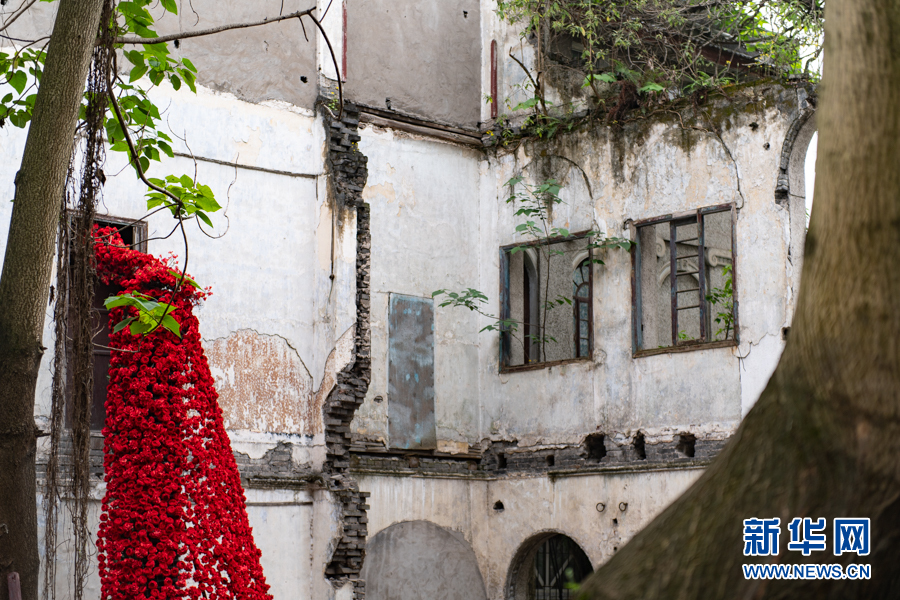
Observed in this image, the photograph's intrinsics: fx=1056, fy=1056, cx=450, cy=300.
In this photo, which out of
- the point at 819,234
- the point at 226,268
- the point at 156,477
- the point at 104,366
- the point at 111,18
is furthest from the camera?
the point at 226,268

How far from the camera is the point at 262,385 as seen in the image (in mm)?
10562

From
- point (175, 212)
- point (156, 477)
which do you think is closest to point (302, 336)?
point (156, 477)

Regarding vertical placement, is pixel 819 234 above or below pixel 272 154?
below

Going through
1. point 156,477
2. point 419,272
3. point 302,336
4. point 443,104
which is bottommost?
point 156,477

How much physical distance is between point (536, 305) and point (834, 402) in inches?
423

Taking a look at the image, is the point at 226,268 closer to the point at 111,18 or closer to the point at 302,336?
the point at 302,336

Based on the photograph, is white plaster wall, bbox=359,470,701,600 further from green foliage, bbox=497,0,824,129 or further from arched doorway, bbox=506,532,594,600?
green foliage, bbox=497,0,824,129

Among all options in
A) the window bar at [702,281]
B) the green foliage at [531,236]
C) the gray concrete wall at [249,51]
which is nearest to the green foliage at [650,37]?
the green foliage at [531,236]

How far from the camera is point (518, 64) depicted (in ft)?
41.1

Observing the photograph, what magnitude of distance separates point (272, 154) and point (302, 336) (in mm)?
1922

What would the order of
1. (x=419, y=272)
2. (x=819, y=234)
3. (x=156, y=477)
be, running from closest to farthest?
(x=819, y=234)
(x=156, y=477)
(x=419, y=272)

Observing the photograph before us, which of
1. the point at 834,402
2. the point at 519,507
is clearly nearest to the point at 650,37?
the point at 519,507

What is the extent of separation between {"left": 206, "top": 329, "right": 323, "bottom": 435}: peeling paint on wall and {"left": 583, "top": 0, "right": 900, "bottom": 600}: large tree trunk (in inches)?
328

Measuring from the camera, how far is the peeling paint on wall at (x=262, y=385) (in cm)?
1032
